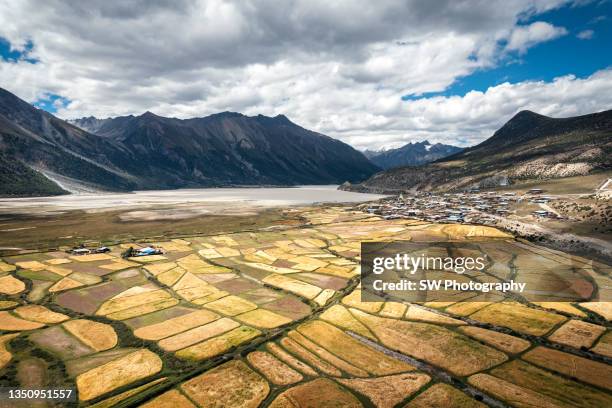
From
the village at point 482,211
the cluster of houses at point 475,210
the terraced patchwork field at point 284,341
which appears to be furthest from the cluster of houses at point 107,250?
the cluster of houses at point 475,210

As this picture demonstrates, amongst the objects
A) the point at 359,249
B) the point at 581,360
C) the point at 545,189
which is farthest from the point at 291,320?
the point at 545,189

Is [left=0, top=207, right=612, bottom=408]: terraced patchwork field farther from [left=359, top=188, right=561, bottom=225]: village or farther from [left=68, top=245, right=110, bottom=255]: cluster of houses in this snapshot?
[left=359, top=188, right=561, bottom=225]: village

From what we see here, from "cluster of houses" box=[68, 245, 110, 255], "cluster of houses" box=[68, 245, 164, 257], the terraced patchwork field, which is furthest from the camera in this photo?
"cluster of houses" box=[68, 245, 164, 257]

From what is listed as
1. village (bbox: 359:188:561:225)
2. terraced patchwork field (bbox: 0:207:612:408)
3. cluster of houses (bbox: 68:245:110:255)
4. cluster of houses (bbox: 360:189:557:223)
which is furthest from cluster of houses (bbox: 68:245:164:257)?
cluster of houses (bbox: 360:189:557:223)

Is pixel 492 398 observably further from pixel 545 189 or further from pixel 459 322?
pixel 545 189

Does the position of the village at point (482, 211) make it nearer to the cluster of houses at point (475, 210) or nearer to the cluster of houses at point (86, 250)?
the cluster of houses at point (475, 210)

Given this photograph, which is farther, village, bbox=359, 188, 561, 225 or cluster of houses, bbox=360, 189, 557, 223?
cluster of houses, bbox=360, 189, 557, 223

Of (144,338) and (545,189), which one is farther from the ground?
(545,189)

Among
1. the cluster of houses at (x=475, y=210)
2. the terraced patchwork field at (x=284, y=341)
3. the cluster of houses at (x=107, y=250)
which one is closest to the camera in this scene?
the terraced patchwork field at (x=284, y=341)

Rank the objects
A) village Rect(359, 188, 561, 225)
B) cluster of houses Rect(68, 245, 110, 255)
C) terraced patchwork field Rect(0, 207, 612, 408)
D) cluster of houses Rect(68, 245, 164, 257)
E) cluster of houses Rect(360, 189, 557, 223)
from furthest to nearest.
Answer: cluster of houses Rect(360, 189, 557, 223) → village Rect(359, 188, 561, 225) → cluster of houses Rect(68, 245, 164, 257) → cluster of houses Rect(68, 245, 110, 255) → terraced patchwork field Rect(0, 207, 612, 408)
